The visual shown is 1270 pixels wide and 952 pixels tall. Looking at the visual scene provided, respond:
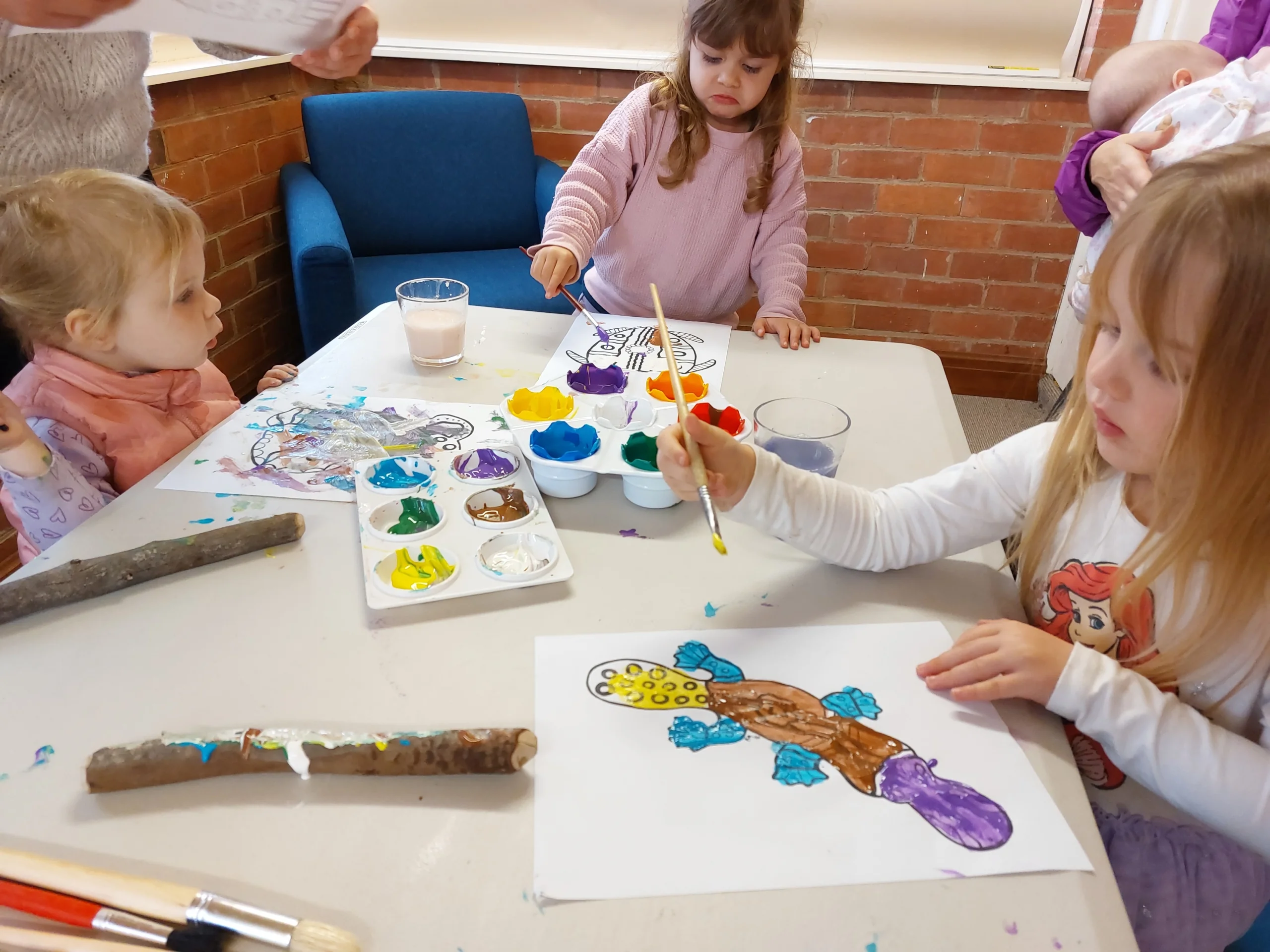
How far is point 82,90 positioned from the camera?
0.97 metres

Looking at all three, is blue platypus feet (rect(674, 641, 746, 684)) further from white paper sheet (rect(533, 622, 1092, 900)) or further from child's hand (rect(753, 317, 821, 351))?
child's hand (rect(753, 317, 821, 351))

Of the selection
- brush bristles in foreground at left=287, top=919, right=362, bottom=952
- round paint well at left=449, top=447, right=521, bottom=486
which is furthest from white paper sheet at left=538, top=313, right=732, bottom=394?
brush bristles in foreground at left=287, top=919, right=362, bottom=952

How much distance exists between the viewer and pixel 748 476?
72 cm

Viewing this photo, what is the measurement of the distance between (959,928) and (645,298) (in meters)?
1.20

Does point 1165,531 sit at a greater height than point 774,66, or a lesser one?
lesser

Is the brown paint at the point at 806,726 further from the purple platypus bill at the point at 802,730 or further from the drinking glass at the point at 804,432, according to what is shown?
the drinking glass at the point at 804,432

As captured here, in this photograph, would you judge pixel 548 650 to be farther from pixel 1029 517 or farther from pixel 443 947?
pixel 1029 517

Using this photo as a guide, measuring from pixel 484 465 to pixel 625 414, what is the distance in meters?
0.18

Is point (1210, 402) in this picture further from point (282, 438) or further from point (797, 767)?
point (282, 438)

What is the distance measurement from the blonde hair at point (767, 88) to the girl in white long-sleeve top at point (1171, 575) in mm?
799

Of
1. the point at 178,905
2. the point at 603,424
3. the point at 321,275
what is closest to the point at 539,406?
the point at 603,424

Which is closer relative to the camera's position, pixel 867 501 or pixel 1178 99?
pixel 867 501

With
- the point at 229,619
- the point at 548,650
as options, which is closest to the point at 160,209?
the point at 229,619

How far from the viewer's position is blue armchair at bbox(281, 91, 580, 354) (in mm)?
2129
